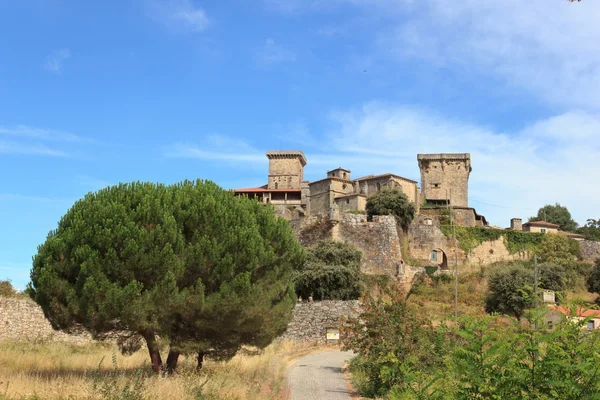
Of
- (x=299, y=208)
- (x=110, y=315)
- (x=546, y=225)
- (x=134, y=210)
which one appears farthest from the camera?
(x=299, y=208)

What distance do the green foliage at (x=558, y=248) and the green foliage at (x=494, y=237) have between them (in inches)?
33.6

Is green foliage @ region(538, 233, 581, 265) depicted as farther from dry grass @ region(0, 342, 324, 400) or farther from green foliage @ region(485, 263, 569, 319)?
dry grass @ region(0, 342, 324, 400)

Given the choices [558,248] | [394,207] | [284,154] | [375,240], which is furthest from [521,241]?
[284,154]

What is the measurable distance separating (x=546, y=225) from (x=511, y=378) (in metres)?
66.2

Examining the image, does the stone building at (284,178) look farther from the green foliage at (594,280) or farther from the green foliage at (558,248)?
the green foliage at (594,280)

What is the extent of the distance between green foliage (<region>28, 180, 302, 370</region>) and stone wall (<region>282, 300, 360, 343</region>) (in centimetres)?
1407

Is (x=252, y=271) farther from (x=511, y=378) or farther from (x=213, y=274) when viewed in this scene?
(x=511, y=378)

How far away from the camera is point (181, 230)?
54.0ft

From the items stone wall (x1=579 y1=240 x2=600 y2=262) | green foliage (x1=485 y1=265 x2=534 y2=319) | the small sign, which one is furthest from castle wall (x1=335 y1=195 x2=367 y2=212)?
the small sign

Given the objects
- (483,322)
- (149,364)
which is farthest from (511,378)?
(149,364)

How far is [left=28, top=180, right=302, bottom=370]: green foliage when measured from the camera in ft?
49.7

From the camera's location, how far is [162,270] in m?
15.5

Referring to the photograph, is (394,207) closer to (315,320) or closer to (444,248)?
A: (444,248)

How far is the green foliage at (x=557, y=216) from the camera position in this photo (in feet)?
292
